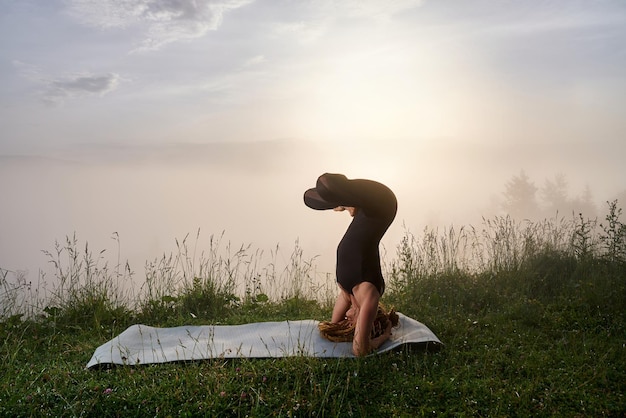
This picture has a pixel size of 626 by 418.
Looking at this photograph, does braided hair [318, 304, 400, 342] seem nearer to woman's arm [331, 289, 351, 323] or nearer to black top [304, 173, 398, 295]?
woman's arm [331, 289, 351, 323]

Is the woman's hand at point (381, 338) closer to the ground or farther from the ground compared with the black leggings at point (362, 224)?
closer to the ground

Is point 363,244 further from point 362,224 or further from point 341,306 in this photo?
point 341,306

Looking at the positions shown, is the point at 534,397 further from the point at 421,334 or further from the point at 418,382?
the point at 421,334

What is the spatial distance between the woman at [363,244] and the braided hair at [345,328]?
60mm

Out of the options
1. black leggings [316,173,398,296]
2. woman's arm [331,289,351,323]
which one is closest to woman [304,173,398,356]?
black leggings [316,173,398,296]

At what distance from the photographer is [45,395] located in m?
4.62

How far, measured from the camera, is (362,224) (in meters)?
5.45

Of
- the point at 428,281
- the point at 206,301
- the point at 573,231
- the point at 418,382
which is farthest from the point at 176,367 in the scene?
the point at 573,231

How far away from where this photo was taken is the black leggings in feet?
17.7

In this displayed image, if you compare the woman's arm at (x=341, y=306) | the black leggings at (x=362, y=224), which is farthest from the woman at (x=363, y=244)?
the woman's arm at (x=341, y=306)

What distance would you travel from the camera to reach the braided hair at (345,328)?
558 centimetres

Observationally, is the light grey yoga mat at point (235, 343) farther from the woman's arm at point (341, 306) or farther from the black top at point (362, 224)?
the black top at point (362, 224)

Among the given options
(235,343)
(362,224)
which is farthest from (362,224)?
(235,343)

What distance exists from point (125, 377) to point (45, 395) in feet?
1.93
